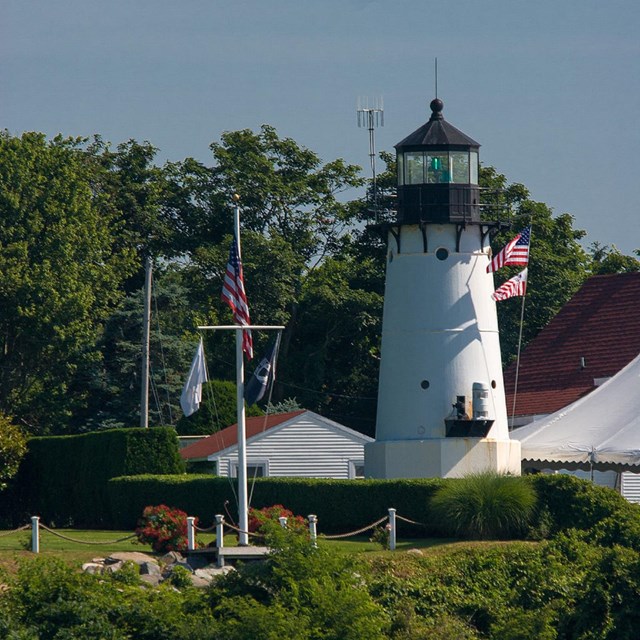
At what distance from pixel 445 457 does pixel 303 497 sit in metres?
4.25

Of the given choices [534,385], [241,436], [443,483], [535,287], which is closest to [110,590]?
[241,436]

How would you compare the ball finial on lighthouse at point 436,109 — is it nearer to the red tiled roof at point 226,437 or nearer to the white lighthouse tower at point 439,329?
the white lighthouse tower at point 439,329

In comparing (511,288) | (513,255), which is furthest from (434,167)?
(511,288)

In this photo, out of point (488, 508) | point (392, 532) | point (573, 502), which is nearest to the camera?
point (392, 532)

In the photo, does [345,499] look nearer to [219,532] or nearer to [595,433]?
[219,532]

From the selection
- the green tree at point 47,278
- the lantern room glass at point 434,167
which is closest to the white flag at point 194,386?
the lantern room glass at point 434,167

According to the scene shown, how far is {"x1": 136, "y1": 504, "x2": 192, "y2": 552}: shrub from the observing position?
35031mm

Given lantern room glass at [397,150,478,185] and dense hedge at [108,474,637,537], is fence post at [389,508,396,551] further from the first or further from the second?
lantern room glass at [397,150,478,185]

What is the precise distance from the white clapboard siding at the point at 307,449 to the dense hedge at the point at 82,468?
5.61 metres

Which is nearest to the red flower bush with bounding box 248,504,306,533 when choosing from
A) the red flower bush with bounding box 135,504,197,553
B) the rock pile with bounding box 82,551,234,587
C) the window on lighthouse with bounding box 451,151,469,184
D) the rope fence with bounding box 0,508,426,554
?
the rope fence with bounding box 0,508,426,554

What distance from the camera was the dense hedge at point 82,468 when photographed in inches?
1682

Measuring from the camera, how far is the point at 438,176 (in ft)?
143

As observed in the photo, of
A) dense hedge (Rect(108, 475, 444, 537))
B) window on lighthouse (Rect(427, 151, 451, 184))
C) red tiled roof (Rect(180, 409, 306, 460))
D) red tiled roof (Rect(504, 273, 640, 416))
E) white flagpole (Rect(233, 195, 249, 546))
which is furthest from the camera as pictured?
red tiled roof (Rect(180, 409, 306, 460))

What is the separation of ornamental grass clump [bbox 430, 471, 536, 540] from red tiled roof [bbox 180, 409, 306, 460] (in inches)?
459
